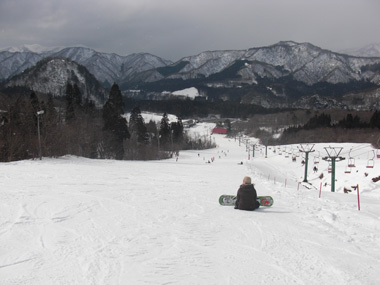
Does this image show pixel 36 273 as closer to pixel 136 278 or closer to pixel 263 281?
pixel 136 278

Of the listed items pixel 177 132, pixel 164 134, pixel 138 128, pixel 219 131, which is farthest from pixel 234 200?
pixel 219 131

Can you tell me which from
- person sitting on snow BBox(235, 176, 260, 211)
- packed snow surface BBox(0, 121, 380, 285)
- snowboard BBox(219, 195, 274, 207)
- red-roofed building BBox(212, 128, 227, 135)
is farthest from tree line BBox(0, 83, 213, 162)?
red-roofed building BBox(212, 128, 227, 135)

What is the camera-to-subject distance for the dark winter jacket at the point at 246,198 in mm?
10320

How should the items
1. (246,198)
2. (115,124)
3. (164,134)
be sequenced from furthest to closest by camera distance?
(164,134) < (115,124) < (246,198)

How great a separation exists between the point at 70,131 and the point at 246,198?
127 ft

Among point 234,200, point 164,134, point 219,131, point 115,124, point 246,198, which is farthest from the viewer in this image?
point 219,131

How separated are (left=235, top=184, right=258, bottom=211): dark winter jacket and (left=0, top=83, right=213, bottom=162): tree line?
67.0 feet

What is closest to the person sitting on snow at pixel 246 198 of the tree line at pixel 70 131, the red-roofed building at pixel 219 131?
the tree line at pixel 70 131

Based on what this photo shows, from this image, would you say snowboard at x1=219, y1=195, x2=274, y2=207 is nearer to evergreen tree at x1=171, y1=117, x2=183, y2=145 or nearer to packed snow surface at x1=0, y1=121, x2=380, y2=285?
packed snow surface at x1=0, y1=121, x2=380, y2=285

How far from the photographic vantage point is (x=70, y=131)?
142 ft

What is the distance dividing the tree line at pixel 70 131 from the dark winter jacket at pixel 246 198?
67.0 feet

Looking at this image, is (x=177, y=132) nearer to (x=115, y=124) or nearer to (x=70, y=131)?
(x=115, y=124)

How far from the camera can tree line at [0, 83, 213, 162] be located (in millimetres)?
33750

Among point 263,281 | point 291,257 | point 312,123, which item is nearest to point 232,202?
point 291,257
